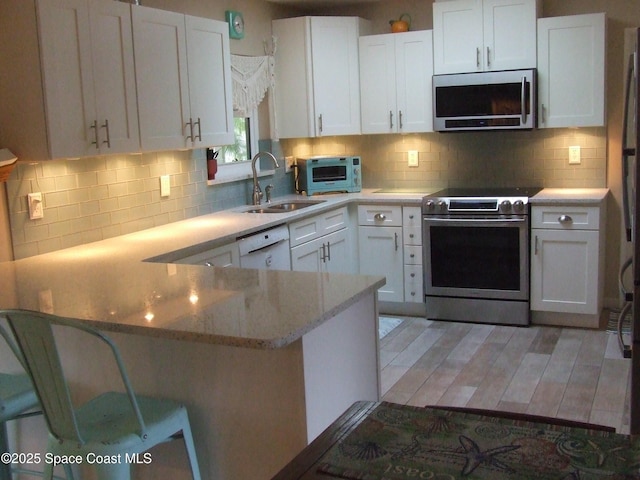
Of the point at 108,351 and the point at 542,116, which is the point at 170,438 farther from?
the point at 542,116

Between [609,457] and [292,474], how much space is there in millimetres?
541

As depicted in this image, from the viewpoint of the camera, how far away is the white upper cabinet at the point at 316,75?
5.43m

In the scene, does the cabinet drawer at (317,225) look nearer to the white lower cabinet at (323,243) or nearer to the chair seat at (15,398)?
the white lower cabinet at (323,243)

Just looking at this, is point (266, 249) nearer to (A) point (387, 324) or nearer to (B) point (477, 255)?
(A) point (387, 324)

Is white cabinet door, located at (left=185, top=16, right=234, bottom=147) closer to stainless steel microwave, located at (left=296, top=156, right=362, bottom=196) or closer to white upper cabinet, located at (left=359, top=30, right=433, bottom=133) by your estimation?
stainless steel microwave, located at (left=296, top=156, right=362, bottom=196)

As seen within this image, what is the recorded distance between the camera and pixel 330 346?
2279 mm

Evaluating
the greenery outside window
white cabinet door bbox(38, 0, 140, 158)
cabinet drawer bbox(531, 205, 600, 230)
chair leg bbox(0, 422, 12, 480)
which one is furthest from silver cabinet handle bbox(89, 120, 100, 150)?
cabinet drawer bbox(531, 205, 600, 230)

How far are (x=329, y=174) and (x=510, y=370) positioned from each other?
87.0 inches

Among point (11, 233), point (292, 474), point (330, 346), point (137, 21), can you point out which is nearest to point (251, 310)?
point (330, 346)

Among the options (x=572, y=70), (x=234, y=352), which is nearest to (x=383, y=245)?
(x=572, y=70)

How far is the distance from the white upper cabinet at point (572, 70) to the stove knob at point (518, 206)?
63cm

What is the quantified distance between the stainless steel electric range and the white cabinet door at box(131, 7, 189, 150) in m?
1.99

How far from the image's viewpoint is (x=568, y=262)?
4820mm

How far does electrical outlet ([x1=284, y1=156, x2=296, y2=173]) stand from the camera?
5.77m
